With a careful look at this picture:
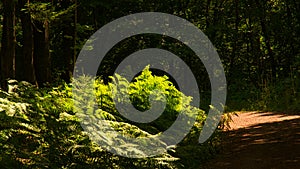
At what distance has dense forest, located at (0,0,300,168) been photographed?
19.9 feet

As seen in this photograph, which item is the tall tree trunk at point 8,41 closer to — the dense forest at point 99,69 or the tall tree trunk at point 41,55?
the dense forest at point 99,69

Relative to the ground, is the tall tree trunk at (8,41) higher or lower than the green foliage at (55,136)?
higher

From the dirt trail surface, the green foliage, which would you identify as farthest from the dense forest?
the dirt trail surface

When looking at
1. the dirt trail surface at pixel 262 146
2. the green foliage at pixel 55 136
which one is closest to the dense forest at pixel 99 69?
the green foliage at pixel 55 136

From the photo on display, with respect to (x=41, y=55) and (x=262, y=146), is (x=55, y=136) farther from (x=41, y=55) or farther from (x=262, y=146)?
(x=41, y=55)

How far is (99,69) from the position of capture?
71.1ft

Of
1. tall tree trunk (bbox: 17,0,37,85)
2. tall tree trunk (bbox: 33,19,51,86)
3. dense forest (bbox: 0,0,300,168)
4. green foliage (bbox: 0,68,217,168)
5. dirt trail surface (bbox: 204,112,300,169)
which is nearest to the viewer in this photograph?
green foliage (bbox: 0,68,217,168)

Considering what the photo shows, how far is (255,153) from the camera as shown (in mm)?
8258

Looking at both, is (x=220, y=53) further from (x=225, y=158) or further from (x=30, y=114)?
(x=30, y=114)

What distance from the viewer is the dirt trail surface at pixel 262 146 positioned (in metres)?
7.48

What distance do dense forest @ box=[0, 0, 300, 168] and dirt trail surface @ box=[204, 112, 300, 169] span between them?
1.29ft

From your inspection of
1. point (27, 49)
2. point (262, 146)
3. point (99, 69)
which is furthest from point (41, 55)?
point (99, 69)

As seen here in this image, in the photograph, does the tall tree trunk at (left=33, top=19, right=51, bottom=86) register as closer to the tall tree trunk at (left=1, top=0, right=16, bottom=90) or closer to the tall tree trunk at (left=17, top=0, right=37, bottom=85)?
the tall tree trunk at (left=17, top=0, right=37, bottom=85)

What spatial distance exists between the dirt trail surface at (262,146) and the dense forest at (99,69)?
1.29ft
